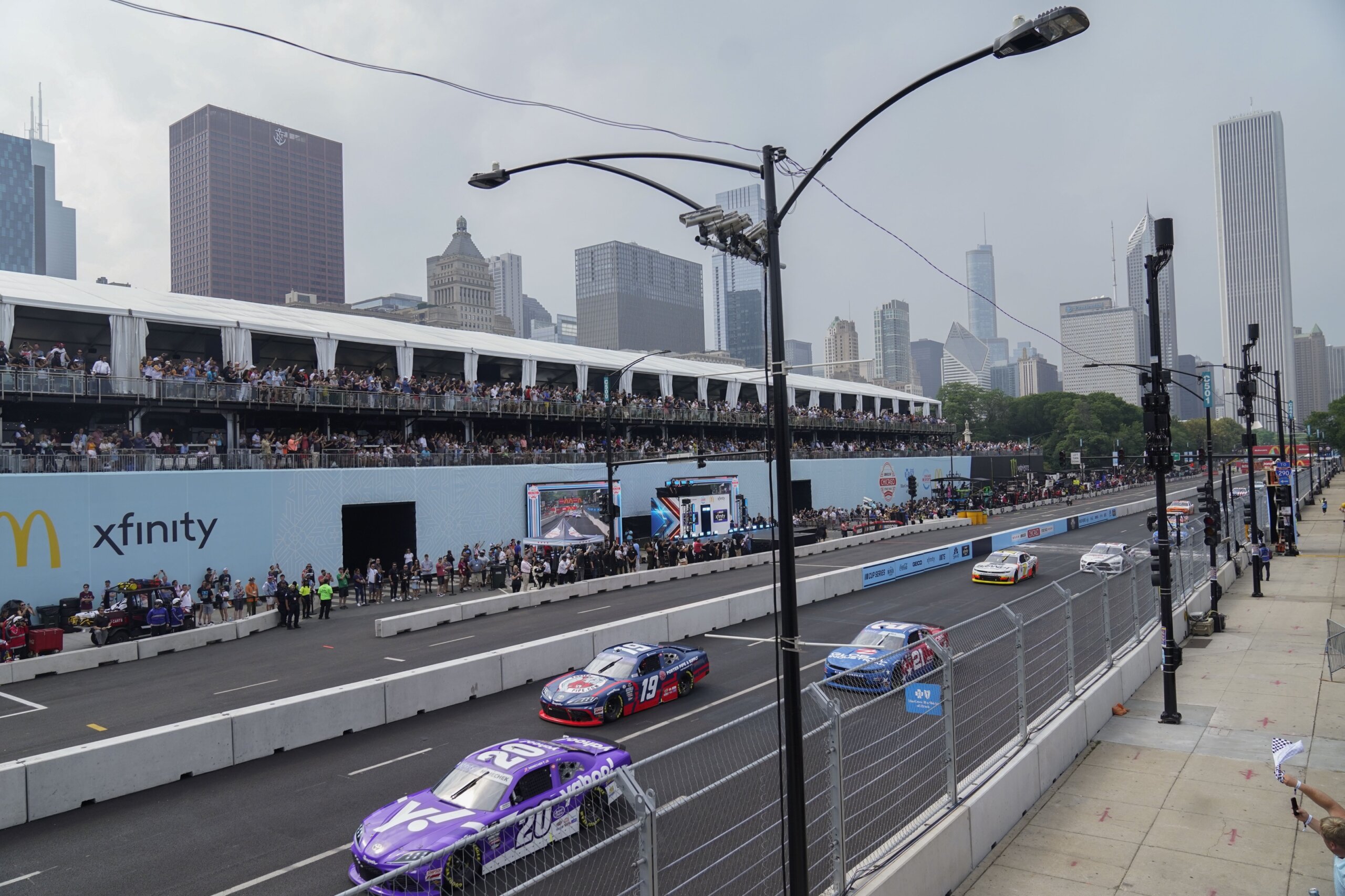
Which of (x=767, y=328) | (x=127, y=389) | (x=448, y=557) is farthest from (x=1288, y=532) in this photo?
(x=127, y=389)

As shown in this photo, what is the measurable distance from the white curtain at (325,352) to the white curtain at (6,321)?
11.7 m

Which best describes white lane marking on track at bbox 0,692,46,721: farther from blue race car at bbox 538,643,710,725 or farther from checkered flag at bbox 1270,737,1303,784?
checkered flag at bbox 1270,737,1303,784

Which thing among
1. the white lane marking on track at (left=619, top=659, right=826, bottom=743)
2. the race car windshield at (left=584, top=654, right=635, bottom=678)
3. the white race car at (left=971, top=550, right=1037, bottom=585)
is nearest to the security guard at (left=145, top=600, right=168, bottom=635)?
the race car windshield at (left=584, top=654, right=635, bottom=678)

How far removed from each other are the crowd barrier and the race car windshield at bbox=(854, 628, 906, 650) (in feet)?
13.8

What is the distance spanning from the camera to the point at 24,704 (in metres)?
17.8

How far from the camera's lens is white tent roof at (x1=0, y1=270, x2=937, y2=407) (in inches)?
1303

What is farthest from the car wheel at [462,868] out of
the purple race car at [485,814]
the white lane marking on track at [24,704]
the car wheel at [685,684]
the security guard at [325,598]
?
the security guard at [325,598]

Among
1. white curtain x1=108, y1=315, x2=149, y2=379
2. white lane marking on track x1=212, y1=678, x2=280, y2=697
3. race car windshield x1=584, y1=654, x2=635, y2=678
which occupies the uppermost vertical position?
white curtain x1=108, y1=315, x2=149, y2=379

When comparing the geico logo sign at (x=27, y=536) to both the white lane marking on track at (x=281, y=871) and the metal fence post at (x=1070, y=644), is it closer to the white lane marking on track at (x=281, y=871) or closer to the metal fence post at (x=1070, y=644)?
the white lane marking on track at (x=281, y=871)

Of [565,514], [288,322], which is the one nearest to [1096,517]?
[565,514]

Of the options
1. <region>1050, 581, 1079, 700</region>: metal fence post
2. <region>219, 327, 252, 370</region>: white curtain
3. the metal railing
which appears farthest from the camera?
<region>219, 327, 252, 370</region>: white curtain

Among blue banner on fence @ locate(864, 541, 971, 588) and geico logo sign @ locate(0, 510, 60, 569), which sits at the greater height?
geico logo sign @ locate(0, 510, 60, 569)

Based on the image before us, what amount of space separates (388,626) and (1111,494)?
90354 mm

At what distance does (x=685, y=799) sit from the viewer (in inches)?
208
